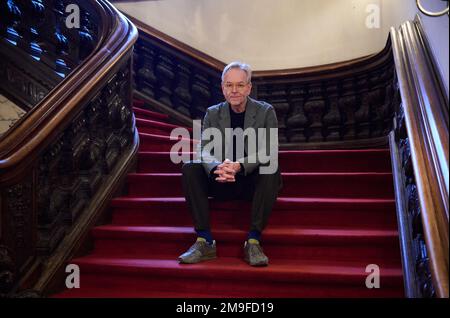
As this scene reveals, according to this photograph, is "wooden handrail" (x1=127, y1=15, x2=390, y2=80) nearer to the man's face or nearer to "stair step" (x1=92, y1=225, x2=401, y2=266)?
the man's face

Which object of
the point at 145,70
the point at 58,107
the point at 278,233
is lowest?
the point at 278,233

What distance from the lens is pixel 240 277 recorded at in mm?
1840

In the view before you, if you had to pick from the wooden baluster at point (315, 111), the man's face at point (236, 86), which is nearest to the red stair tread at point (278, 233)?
the man's face at point (236, 86)

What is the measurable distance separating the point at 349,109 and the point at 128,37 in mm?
1929

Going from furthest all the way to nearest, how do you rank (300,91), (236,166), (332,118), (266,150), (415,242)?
(300,91) → (332,118) → (266,150) → (236,166) → (415,242)

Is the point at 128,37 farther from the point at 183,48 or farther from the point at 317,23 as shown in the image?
the point at 317,23

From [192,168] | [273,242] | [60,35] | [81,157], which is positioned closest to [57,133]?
[81,157]

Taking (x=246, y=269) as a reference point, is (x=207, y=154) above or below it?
above

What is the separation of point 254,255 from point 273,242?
191 millimetres

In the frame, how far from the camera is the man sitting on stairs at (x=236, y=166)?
2016 millimetres

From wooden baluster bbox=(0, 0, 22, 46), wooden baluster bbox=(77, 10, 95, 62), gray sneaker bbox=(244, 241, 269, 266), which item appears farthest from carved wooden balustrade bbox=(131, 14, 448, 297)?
wooden baluster bbox=(0, 0, 22, 46)

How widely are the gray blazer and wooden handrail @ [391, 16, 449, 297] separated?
696 millimetres

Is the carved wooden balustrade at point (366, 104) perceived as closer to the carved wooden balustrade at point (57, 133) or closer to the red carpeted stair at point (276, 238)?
the red carpeted stair at point (276, 238)

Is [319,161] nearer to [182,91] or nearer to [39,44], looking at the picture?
[182,91]
